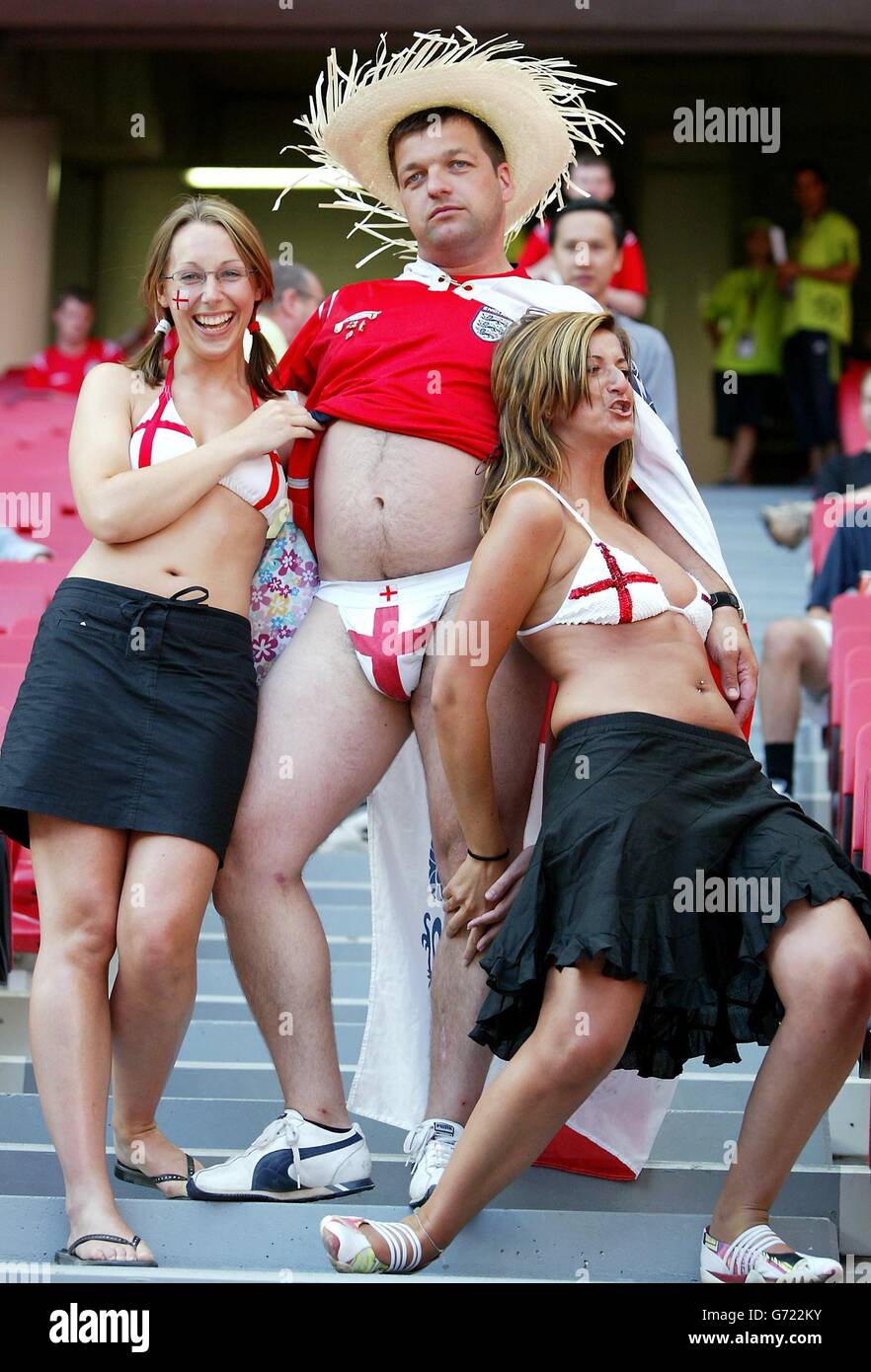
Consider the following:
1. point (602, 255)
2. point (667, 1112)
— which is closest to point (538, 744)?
point (667, 1112)

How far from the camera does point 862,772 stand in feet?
9.69

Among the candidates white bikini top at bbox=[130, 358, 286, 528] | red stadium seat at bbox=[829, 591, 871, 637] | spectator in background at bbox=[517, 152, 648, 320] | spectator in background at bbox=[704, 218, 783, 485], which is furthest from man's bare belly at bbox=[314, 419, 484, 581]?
spectator in background at bbox=[704, 218, 783, 485]

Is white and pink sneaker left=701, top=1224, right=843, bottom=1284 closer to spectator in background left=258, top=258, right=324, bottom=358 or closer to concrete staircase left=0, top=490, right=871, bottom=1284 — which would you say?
concrete staircase left=0, top=490, right=871, bottom=1284

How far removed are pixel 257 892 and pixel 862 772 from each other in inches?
44.5

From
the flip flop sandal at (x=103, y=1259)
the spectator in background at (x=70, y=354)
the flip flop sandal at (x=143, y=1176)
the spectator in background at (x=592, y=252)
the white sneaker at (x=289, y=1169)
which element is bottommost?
the flip flop sandal at (x=103, y=1259)

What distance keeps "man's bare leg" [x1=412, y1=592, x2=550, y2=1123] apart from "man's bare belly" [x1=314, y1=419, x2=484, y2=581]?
3.8 inches

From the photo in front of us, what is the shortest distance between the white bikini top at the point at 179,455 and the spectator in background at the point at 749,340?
707 cm

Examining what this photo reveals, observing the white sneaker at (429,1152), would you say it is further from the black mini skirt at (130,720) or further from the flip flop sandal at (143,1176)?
the black mini skirt at (130,720)

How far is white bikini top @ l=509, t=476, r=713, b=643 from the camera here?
2342 mm

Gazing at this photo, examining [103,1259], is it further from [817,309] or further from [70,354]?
[817,309]

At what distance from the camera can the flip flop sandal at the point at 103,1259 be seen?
2162 mm

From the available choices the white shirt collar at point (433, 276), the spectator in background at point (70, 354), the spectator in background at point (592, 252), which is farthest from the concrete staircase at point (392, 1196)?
the spectator in background at point (70, 354)

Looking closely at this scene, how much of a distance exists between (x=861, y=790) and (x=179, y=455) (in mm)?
1277
